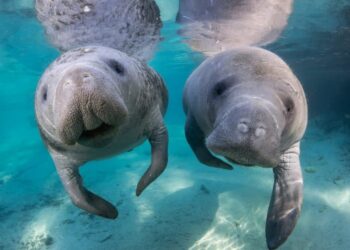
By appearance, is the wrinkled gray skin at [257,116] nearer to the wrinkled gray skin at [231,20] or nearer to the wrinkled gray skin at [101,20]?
the wrinkled gray skin at [101,20]

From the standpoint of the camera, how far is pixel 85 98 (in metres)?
2.88

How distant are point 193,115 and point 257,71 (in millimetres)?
1961

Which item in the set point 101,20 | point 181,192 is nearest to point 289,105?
point 181,192

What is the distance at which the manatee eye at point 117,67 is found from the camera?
12.0 ft

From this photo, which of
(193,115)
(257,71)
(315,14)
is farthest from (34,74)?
(257,71)

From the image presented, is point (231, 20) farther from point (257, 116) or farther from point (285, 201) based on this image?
point (257, 116)

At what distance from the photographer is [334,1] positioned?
11164 mm

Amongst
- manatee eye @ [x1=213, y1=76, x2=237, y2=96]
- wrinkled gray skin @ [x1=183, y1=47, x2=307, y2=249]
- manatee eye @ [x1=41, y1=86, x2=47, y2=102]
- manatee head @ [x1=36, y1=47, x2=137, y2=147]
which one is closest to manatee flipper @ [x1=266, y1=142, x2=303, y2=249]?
wrinkled gray skin @ [x1=183, y1=47, x2=307, y2=249]

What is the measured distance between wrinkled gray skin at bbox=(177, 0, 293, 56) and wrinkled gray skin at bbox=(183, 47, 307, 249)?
14.9ft

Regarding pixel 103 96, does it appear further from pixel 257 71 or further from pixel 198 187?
pixel 198 187

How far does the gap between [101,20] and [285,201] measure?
6059 millimetres

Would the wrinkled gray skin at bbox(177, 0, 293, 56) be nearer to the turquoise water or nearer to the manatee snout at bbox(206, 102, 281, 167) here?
the turquoise water

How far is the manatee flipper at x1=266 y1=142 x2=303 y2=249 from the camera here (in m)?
4.58

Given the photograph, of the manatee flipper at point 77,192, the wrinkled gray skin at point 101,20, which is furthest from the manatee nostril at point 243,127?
the wrinkled gray skin at point 101,20
